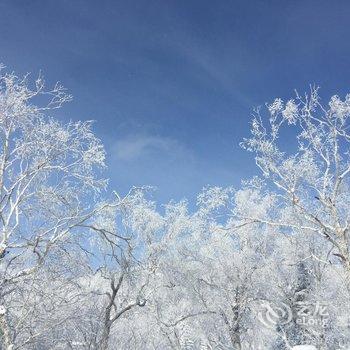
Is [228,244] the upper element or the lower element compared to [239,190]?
lower

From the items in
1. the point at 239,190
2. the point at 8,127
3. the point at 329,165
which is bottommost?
the point at 329,165

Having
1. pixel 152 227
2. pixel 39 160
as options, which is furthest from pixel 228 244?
pixel 39 160

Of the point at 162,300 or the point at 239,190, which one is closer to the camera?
the point at 239,190

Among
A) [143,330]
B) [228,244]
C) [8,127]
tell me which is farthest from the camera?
[143,330]

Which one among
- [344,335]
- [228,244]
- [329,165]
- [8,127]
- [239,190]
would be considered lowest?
[344,335]

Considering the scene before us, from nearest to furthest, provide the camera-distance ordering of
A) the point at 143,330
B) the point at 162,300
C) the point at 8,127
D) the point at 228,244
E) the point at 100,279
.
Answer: the point at 8,127, the point at 100,279, the point at 228,244, the point at 162,300, the point at 143,330

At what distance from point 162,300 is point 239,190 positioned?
9393 mm

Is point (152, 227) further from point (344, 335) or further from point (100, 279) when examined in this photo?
point (344, 335)

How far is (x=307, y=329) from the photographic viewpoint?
22.6 meters

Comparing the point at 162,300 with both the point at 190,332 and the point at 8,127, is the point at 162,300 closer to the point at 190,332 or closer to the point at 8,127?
the point at 190,332

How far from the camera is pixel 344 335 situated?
25125 mm

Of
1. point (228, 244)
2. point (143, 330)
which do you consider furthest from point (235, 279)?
point (143, 330)

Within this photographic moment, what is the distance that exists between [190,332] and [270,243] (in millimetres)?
13498

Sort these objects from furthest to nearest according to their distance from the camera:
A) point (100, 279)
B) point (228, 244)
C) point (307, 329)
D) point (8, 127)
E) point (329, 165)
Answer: point (228, 244) → point (307, 329) → point (100, 279) → point (329, 165) → point (8, 127)
